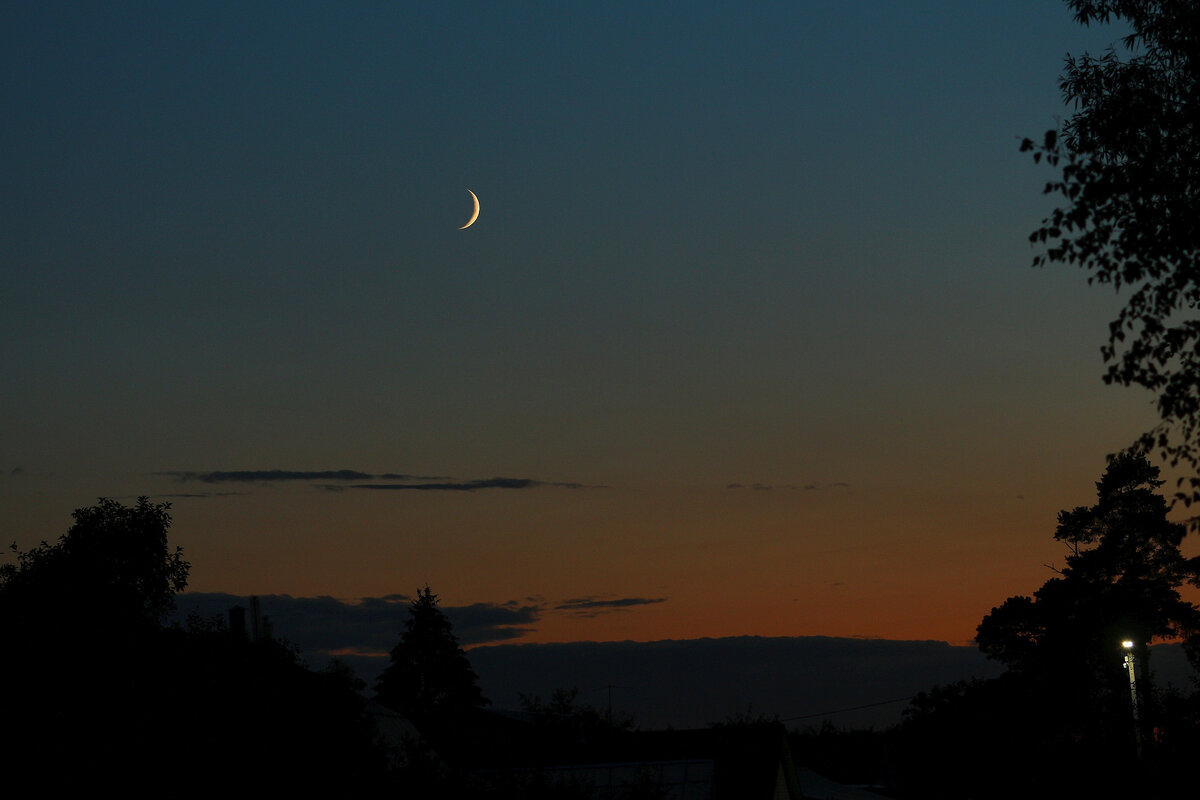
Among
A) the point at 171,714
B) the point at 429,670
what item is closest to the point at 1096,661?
the point at 171,714

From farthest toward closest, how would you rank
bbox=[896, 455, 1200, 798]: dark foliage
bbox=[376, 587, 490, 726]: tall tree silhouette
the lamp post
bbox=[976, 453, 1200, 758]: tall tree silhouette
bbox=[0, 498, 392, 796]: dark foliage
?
bbox=[376, 587, 490, 726]: tall tree silhouette
bbox=[976, 453, 1200, 758]: tall tree silhouette
bbox=[896, 455, 1200, 798]: dark foliage
the lamp post
bbox=[0, 498, 392, 796]: dark foliage

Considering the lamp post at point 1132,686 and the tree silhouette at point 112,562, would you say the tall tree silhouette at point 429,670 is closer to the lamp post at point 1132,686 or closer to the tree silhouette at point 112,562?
the tree silhouette at point 112,562

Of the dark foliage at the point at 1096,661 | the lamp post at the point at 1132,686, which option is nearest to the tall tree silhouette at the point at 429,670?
the dark foliage at the point at 1096,661

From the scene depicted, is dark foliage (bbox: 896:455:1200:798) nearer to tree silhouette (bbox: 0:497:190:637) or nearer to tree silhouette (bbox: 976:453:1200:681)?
tree silhouette (bbox: 976:453:1200:681)

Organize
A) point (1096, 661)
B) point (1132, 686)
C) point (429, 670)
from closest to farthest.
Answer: point (1132, 686)
point (1096, 661)
point (429, 670)

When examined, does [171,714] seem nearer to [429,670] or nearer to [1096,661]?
[1096,661]

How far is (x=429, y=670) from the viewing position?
108750mm

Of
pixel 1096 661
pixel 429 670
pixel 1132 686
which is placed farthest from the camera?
pixel 429 670

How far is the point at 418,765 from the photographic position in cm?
2436

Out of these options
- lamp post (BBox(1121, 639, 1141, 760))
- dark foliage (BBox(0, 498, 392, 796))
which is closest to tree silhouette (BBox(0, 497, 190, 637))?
dark foliage (BBox(0, 498, 392, 796))

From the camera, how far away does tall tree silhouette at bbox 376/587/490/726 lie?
107438 millimetres

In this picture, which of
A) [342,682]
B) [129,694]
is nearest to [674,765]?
[342,682]

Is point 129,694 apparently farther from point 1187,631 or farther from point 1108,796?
point 1187,631

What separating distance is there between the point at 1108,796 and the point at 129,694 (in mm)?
33756
